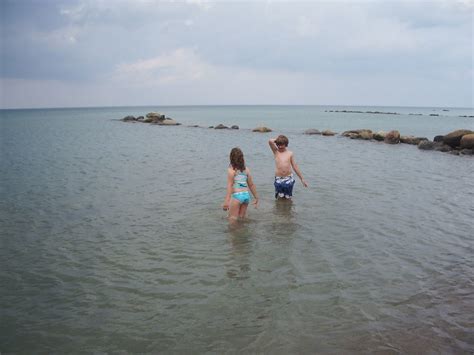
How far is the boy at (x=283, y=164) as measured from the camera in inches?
421

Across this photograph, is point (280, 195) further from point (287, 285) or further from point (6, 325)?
point (6, 325)

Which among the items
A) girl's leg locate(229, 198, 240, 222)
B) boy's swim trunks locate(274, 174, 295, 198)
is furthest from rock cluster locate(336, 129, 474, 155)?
girl's leg locate(229, 198, 240, 222)

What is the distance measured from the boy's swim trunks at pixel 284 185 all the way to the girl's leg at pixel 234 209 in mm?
2580

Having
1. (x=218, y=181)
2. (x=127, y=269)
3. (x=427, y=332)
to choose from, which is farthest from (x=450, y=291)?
(x=218, y=181)

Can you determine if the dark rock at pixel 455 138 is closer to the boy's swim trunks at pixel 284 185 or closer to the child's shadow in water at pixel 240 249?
the boy's swim trunks at pixel 284 185

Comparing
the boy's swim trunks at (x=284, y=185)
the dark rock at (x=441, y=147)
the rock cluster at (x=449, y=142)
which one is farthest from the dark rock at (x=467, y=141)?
the boy's swim trunks at (x=284, y=185)

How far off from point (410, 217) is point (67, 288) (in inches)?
353

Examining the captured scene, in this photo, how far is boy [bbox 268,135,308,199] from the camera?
10690 millimetres

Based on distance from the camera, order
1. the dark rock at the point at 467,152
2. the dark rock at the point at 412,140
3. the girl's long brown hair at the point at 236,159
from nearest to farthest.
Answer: the girl's long brown hair at the point at 236,159, the dark rock at the point at 467,152, the dark rock at the point at 412,140

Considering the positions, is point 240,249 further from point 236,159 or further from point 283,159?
point 283,159

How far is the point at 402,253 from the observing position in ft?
25.4

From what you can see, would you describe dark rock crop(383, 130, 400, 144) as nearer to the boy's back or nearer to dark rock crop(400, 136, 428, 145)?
dark rock crop(400, 136, 428, 145)

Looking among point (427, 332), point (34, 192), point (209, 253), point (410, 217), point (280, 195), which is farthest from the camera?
point (34, 192)

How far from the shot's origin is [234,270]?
269 inches
